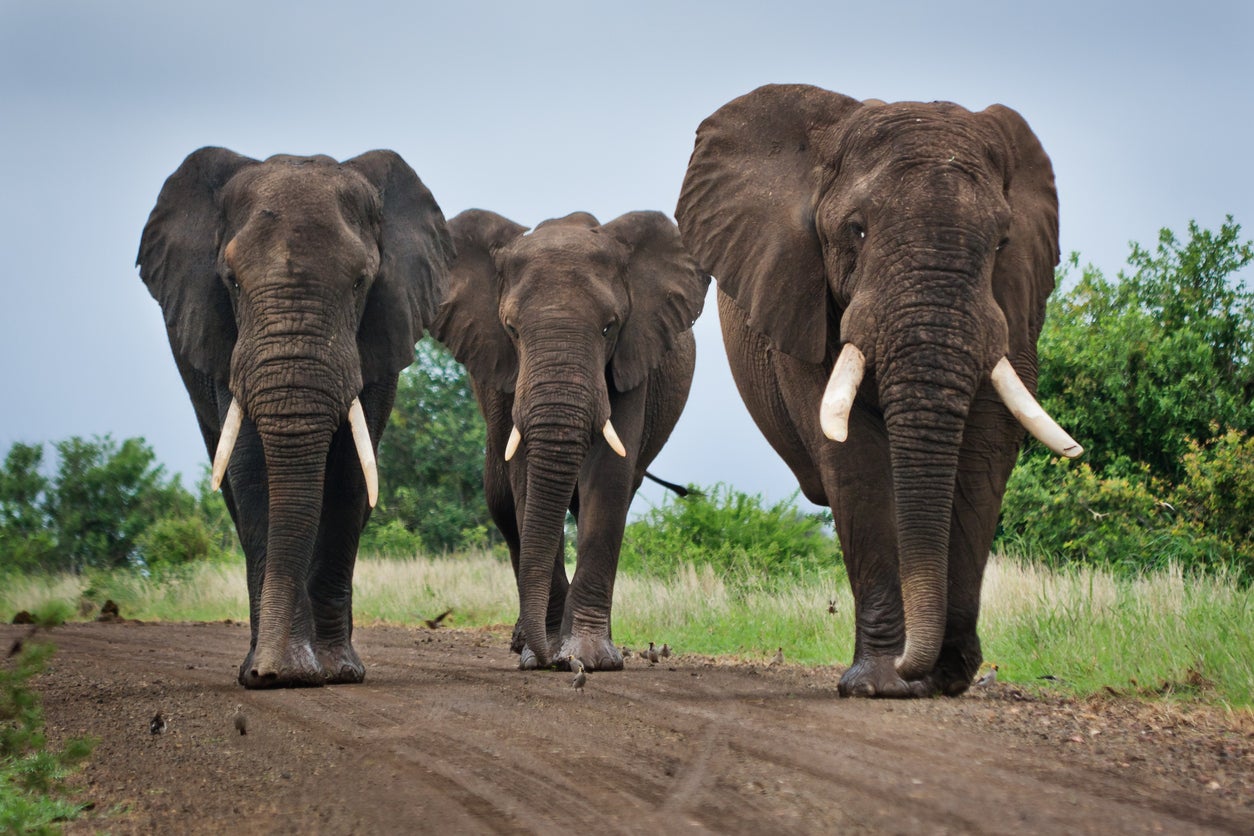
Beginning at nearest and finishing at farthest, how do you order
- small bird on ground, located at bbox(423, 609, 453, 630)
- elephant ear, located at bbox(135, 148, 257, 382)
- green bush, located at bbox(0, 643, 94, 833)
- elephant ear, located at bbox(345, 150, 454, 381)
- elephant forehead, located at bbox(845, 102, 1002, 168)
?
green bush, located at bbox(0, 643, 94, 833), elephant forehead, located at bbox(845, 102, 1002, 168), elephant ear, located at bbox(135, 148, 257, 382), elephant ear, located at bbox(345, 150, 454, 381), small bird on ground, located at bbox(423, 609, 453, 630)

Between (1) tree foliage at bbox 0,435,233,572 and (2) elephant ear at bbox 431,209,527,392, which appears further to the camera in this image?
(1) tree foliage at bbox 0,435,233,572

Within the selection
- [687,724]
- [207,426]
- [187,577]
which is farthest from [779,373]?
[187,577]

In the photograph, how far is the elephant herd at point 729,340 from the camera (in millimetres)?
7410

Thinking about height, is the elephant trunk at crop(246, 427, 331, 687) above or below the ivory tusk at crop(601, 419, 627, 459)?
below

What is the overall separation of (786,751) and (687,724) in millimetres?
976

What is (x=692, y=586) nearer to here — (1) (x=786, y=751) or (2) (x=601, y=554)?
(2) (x=601, y=554)

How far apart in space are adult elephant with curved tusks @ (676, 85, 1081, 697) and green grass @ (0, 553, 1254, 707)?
1.09 meters

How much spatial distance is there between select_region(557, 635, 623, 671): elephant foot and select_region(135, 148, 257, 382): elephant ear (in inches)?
108

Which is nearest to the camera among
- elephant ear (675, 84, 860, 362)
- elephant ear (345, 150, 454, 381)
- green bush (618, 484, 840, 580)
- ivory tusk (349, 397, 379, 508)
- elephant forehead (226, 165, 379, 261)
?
elephant ear (675, 84, 860, 362)

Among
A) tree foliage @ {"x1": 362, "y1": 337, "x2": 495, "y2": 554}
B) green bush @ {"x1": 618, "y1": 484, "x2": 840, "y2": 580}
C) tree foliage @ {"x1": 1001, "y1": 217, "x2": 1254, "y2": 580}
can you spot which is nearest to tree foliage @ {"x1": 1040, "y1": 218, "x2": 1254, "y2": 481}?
tree foliage @ {"x1": 1001, "y1": 217, "x2": 1254, "y2": 580}

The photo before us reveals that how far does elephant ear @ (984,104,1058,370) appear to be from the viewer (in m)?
7.91

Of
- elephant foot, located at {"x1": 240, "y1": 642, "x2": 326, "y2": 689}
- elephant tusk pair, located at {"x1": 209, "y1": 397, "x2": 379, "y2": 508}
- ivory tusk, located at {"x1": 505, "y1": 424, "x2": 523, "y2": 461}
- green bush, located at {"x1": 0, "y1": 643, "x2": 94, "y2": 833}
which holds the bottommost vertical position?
green bush, located at {"x1": 0, "y1": 643, "x2": 94, "y2": 833}

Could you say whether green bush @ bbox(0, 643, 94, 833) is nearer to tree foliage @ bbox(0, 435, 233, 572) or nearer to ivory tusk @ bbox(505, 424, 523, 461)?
ivory tusk @ bbox(505, 424, 523, 461)

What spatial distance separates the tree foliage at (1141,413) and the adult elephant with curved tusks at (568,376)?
16.7 ft
